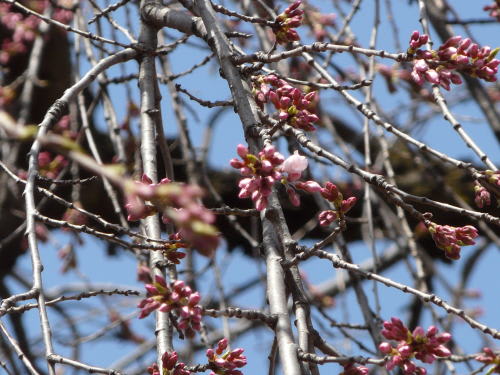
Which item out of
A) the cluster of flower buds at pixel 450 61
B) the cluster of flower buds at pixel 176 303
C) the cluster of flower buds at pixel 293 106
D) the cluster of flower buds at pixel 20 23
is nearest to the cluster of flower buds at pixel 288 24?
the cluster of flower buds at pixel 293 106

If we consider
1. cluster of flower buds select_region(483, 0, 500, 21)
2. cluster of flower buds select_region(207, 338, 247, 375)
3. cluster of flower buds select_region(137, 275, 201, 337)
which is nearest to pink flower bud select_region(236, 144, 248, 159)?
cluster of flower buds select_region(137, 275, 201, 337)

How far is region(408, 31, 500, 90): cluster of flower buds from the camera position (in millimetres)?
1358

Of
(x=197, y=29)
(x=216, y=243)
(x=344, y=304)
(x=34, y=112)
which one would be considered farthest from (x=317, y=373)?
(x=34, y=112)

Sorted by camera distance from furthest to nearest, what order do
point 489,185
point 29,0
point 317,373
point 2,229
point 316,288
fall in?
point 316,288 < point 29,0 < point 2,229 < point 489,185 < point 317,373

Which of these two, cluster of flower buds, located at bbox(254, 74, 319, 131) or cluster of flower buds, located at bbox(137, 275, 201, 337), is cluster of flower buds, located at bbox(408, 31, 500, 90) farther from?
cluster of flower buds, located at bbox(137, 275, 201, 337)

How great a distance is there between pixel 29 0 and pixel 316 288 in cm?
243

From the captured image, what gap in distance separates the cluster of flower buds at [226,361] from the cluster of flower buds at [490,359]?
433 mm

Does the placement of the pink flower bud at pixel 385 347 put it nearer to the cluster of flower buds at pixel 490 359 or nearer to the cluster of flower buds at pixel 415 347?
the cluster of flower buds at pixel 415 347

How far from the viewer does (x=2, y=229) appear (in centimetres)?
342

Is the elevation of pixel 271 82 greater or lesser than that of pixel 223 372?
greater

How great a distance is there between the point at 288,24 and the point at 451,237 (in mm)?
556

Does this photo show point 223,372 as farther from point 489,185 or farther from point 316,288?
point 316,288

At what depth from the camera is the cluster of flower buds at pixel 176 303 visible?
3.69ft

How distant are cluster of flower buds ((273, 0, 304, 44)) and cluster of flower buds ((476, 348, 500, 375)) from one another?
735mm
